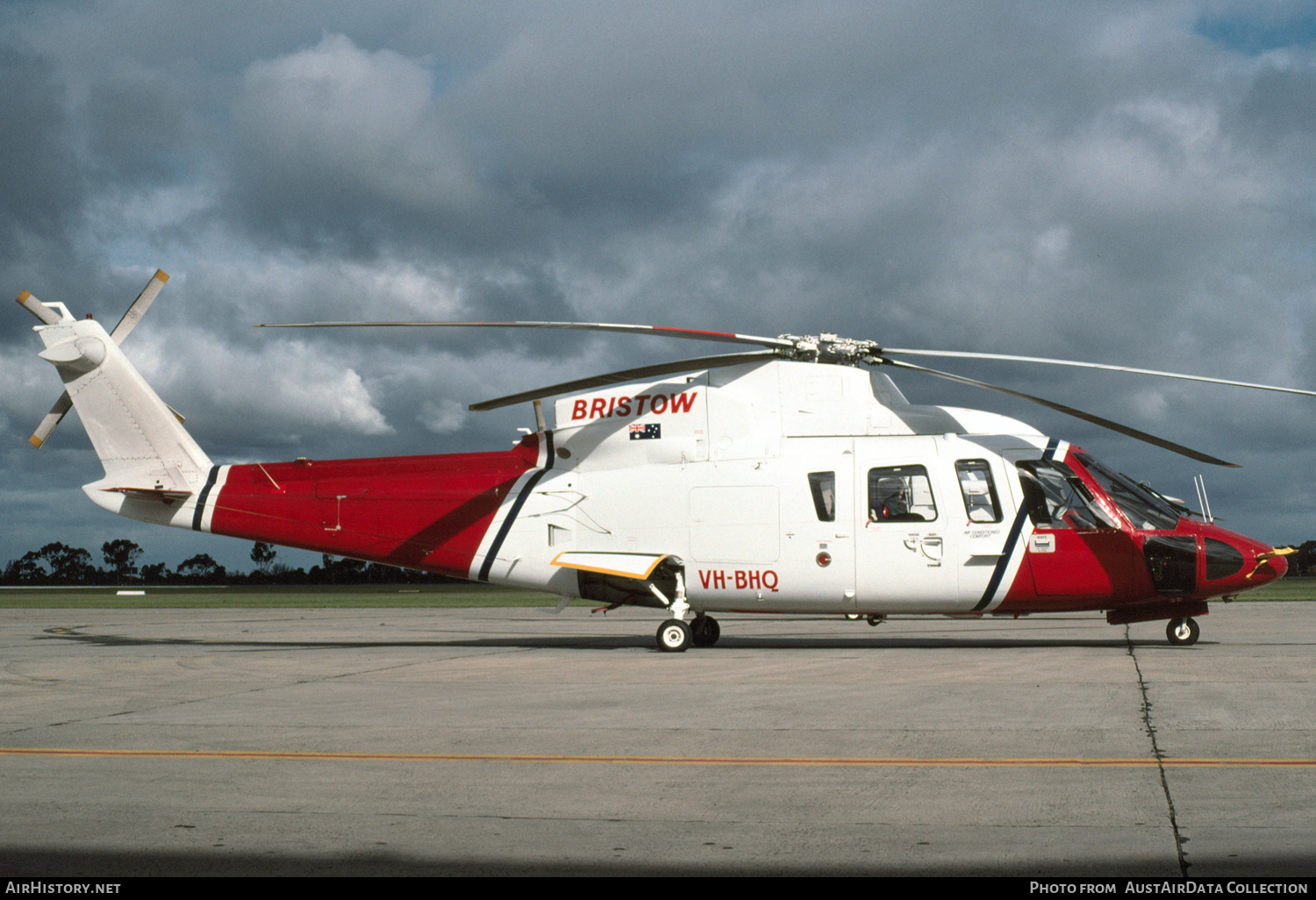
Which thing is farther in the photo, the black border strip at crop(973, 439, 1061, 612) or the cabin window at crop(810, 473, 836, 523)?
the cabin window at crop(810, 473, 836, 523)

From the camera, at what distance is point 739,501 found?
18.0m

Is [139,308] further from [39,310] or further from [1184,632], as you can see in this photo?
[1184,632]

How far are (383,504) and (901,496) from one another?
359 inches

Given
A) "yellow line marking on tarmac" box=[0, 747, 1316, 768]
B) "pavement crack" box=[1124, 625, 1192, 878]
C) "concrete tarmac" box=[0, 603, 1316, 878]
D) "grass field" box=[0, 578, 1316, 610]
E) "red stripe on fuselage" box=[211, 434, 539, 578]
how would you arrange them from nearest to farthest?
"pavement crack" box=[1124, 625, 1192, 878], "concrete tarmac" box=[0, 603, 1316, 878], "yellow line marking on tarmac" box=[0, 747, 1316, 768], "red stripe on fuselage" box=[211, 434, 539, 578], "grass field" box=[0, 578, 1316, 610]

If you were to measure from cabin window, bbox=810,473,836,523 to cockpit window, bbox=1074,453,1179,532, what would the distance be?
4056 mm

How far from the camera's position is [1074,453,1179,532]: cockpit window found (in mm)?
17375

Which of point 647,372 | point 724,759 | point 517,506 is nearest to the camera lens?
point 724,759

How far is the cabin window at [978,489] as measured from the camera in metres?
17.4

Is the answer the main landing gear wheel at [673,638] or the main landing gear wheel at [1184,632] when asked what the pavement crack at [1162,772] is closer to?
the main landing gear wheel at [1184,632]

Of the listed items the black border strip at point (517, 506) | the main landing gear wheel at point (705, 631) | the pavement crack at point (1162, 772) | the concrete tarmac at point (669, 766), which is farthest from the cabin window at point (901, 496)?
the black border strip at point (517, 506)

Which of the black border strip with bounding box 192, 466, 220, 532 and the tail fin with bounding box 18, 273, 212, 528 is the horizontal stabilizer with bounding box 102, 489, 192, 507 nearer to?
the tail fin with bounding box 18, 273, 212, 528

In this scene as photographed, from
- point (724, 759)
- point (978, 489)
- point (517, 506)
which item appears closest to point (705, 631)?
point (517, 506)

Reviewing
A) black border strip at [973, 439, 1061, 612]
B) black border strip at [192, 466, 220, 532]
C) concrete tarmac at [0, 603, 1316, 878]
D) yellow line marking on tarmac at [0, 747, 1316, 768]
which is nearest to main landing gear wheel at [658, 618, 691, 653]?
concrete tarmac at [0, 603, 1316, 878]

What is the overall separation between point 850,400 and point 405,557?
840cm
